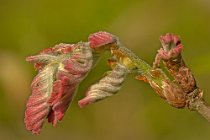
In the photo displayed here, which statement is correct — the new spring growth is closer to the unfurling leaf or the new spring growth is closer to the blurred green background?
the unfurling leaf

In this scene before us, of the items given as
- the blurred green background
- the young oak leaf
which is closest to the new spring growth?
the young oak leaf

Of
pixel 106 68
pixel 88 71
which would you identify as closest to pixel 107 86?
pixel 88 71

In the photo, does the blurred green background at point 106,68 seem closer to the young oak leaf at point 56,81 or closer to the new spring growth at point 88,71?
the new spring growth at point 88,71

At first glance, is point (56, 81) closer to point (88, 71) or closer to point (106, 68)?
point (88, 71)

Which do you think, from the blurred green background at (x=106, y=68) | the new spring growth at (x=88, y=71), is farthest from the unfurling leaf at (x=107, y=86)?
the blurred green background at (x=106, y=68)

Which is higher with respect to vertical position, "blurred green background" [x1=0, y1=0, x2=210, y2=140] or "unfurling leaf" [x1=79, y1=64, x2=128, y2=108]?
"unfurling leaf" [x1=79, y1=64, x2=128, y2=108]

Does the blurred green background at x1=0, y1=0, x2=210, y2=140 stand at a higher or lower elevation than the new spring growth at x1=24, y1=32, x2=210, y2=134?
lower

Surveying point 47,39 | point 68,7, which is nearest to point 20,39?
point 47,39

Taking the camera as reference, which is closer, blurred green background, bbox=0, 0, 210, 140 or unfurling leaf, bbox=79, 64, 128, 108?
unfurling leaf, bbox=79, 64, 128, 108
